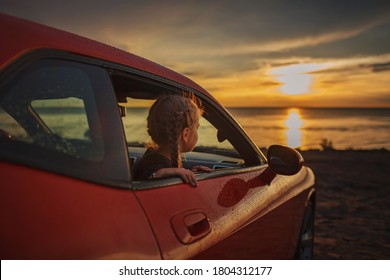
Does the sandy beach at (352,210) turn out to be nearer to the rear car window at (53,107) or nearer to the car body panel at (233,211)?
the car body panel at (233,211)

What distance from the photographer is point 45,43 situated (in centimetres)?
129

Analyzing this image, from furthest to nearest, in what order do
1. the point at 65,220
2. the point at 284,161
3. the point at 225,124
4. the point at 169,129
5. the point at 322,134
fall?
the point at 322,134 < the point at 284,161 < the point at 225,124 < the point at 169,129 < the point at 65,220

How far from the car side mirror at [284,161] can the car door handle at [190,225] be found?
0.88 meters

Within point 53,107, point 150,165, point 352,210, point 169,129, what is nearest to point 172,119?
point 169,129

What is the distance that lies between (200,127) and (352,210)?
15.9 ft

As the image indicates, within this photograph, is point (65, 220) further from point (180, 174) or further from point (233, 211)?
point (233, 211)

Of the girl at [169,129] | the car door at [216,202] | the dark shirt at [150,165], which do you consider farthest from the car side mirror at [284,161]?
the dark shirt at [150,165]

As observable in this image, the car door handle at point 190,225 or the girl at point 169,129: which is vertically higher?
the girl at point 169,129

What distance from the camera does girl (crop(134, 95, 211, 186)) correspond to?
2064mm

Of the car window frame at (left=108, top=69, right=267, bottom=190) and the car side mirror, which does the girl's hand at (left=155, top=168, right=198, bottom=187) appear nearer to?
the car window frame at (left=108, top=69, right=267, bottom=190)

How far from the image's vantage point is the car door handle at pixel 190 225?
154 cm

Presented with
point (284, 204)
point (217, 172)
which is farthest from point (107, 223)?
point (284, 204)
